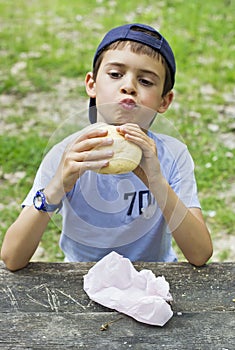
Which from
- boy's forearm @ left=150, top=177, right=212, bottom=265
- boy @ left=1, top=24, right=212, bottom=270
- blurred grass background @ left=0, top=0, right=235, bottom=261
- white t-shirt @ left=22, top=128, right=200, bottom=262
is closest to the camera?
boy @ left=1, top=24, right=212, bottom=270

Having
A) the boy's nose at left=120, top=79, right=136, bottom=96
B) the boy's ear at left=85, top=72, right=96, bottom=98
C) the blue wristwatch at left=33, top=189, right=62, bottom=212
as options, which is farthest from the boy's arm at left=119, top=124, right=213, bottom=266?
the boy's ear at left=85, top=72, right=96, bottom=98

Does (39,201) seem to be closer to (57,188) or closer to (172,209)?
(57,188)

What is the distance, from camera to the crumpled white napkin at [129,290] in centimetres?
150

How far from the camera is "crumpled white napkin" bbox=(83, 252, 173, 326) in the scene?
1.50 m

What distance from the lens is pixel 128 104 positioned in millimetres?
1695

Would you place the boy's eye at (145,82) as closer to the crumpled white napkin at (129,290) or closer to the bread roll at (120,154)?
the bread roll at (120,154)

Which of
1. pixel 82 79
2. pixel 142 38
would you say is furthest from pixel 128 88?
pixel 82 79

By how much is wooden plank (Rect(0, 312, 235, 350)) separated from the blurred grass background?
1804 millimetres

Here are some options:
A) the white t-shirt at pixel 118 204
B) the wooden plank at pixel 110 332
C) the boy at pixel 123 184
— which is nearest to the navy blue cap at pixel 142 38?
the boy at pixel 123 184

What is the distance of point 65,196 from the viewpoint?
6.10 ft

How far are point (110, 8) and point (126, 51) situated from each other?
4.76 m

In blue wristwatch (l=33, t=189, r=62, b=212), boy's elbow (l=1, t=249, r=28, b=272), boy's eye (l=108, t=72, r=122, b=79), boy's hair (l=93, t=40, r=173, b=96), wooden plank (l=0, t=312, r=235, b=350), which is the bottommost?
boy's elbow (l=1, t=249, r=28, b=272)

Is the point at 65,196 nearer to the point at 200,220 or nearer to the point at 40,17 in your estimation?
the point at 200,220

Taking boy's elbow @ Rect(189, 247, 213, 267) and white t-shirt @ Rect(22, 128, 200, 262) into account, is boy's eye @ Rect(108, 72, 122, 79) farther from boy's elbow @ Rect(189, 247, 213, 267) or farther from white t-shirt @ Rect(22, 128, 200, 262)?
boy's elbow @ Rect(189, 247, 213, 267)
